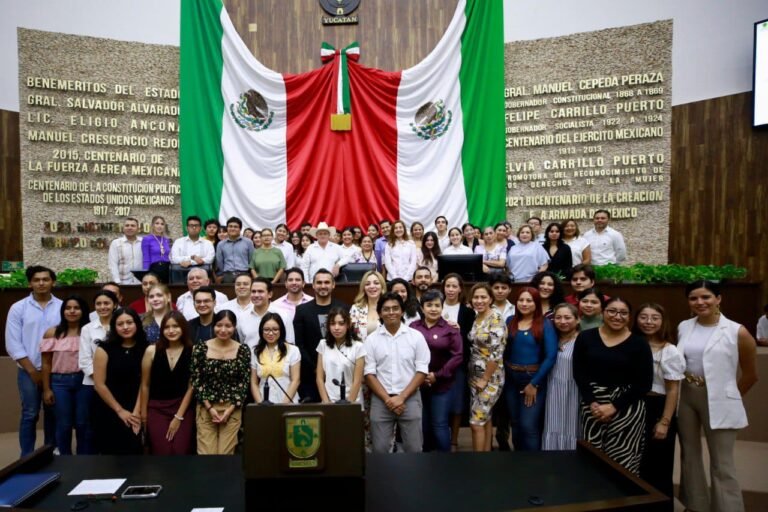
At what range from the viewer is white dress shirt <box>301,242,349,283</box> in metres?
5.49

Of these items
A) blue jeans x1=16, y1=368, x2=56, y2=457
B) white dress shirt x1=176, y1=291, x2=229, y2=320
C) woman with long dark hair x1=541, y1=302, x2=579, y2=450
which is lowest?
blue jeans x1=16, y1=368, x2=56, y2=457

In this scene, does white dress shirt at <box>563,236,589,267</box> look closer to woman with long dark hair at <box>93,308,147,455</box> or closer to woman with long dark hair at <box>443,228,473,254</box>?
woman with long dark hair at <box>443,228,473,254</box>

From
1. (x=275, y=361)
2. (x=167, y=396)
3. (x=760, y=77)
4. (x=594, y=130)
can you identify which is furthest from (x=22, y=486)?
(x=760, y=77)

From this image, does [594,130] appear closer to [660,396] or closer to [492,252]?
[492,252]

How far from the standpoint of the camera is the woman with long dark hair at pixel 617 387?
2502mm

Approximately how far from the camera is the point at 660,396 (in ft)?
8.86

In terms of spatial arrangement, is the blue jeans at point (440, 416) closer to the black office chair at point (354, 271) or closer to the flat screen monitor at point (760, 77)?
the black office chair at point (354, 271)

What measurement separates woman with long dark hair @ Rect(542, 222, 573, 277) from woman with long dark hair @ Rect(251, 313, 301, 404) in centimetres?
292

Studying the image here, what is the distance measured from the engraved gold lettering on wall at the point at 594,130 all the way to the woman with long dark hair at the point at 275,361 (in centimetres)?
527

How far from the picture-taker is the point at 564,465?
1.85m

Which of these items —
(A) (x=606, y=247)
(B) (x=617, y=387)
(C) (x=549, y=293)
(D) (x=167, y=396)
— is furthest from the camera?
(A) (x=606, y=247)

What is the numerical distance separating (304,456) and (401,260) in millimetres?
4101

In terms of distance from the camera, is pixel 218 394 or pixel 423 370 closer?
pixel 218 394

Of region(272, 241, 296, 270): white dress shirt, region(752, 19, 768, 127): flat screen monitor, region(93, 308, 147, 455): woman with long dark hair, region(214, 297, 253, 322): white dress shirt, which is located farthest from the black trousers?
region(752, 19, 768, 127): flat screen monitor
